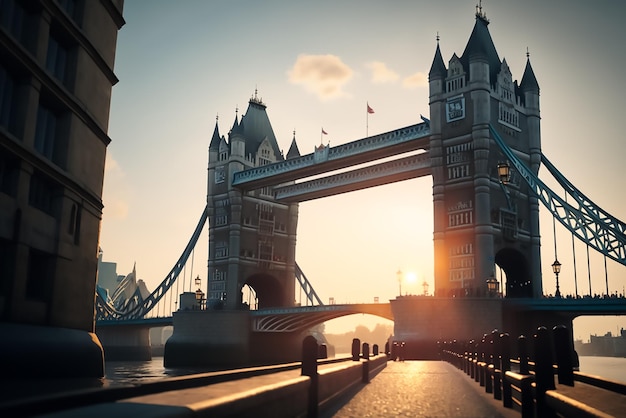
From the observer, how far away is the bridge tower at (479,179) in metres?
55.2

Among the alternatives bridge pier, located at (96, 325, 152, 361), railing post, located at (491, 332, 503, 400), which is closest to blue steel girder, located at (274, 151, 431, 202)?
bridge pier, located at (96, 325, 152, 361)

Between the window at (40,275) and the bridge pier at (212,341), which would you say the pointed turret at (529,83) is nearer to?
the bridge pier at (212,341)

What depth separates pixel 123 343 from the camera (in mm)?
105125

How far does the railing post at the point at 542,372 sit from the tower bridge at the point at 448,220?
3766cm

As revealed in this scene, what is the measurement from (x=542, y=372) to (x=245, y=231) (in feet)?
241

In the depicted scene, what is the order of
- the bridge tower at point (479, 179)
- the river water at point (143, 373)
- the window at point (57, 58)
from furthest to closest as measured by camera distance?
the bridge tower at point (479, 179), the river water at point (143, 373), the window at point (57, 58)

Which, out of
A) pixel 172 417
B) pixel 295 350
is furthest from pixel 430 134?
pixel 172 417

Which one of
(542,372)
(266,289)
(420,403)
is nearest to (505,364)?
(420,403)

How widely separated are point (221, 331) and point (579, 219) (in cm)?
4122

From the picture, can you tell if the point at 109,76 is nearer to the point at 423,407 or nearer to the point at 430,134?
the point at 423,407

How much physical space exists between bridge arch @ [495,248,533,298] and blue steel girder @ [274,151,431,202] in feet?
35.8

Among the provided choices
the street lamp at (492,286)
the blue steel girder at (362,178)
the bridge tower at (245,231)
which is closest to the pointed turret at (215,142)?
the bridge tower at (245,231)

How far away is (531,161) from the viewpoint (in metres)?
60.8

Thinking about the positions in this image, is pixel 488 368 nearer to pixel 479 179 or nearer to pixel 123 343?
pixel 479 179
